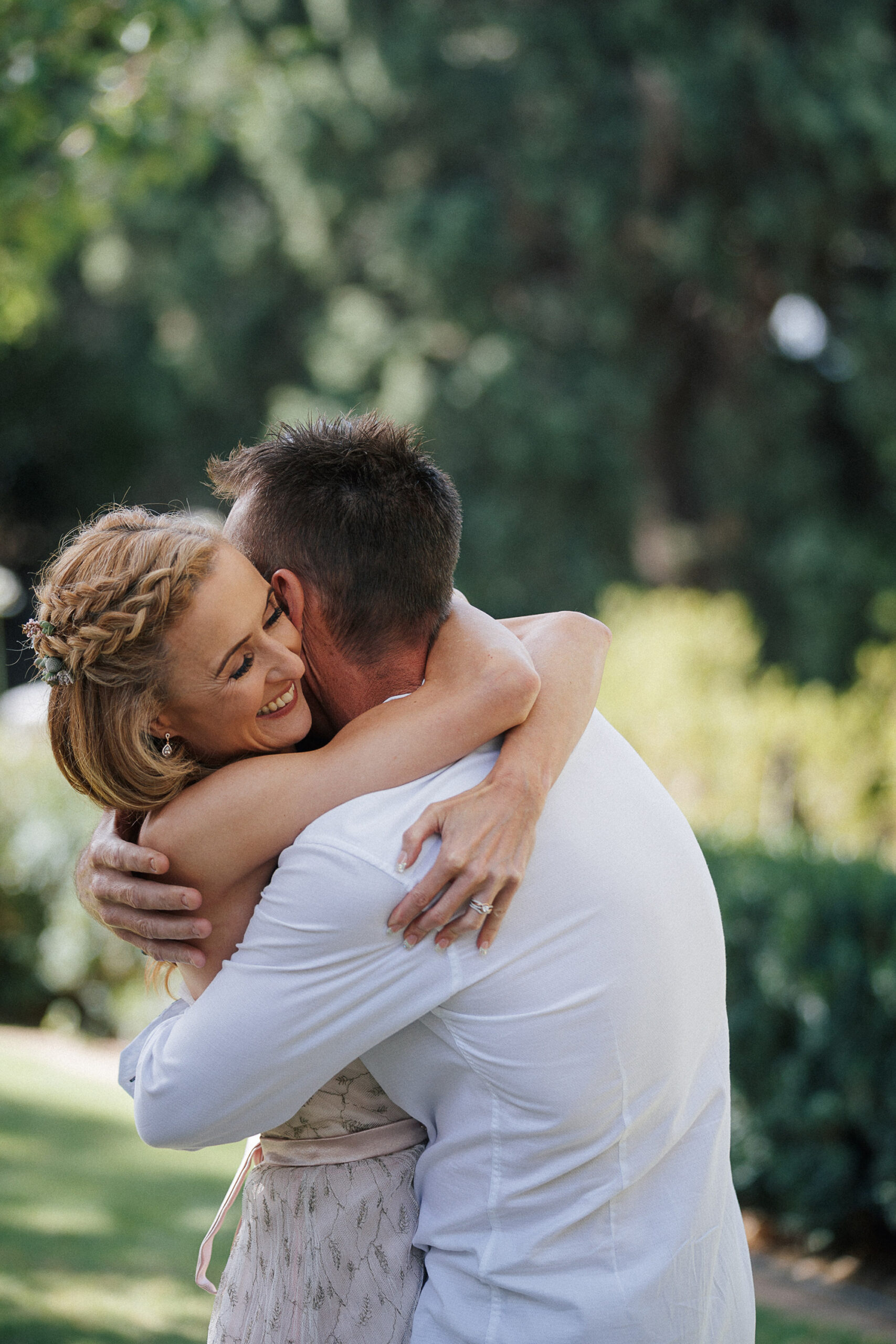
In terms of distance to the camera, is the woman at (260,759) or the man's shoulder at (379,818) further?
the woman at (260,759)

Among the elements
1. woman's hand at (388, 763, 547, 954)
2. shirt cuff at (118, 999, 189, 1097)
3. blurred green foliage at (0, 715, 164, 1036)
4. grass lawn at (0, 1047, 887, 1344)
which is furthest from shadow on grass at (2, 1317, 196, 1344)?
blurred green foliage at (0, 715, 164, 1036)

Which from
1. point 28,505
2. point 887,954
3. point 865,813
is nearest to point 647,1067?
point 887,954

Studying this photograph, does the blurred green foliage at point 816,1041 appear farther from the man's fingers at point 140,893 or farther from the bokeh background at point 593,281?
the bokeh background at point 593,281

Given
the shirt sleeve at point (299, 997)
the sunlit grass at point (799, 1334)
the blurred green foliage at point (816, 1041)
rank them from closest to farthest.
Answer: the shirt sleeve at point (299, 997) → the sunlit grass at point (799, 1334) → the blurred green foliage at point (816, 1041)

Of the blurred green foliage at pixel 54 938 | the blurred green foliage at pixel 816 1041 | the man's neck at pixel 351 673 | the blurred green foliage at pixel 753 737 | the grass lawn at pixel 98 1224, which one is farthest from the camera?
the blurred green foliage at pixel 54 938

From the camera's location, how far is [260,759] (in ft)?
5.85

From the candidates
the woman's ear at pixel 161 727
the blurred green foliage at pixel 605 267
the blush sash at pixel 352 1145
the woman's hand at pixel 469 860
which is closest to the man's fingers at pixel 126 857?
the woman's ear at pixel 161 727

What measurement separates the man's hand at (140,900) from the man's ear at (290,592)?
40cm

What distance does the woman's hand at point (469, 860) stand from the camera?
5.18 ft

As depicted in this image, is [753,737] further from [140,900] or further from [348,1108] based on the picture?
[140,900]

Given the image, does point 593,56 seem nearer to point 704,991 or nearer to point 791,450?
point 791,450

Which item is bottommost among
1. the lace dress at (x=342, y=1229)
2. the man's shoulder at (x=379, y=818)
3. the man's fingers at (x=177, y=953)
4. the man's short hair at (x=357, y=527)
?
the lace dress at (x=342, y=1229)

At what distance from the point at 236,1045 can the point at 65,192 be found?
463cm

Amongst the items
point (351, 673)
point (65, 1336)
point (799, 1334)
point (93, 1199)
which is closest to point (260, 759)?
point (351, 673)
